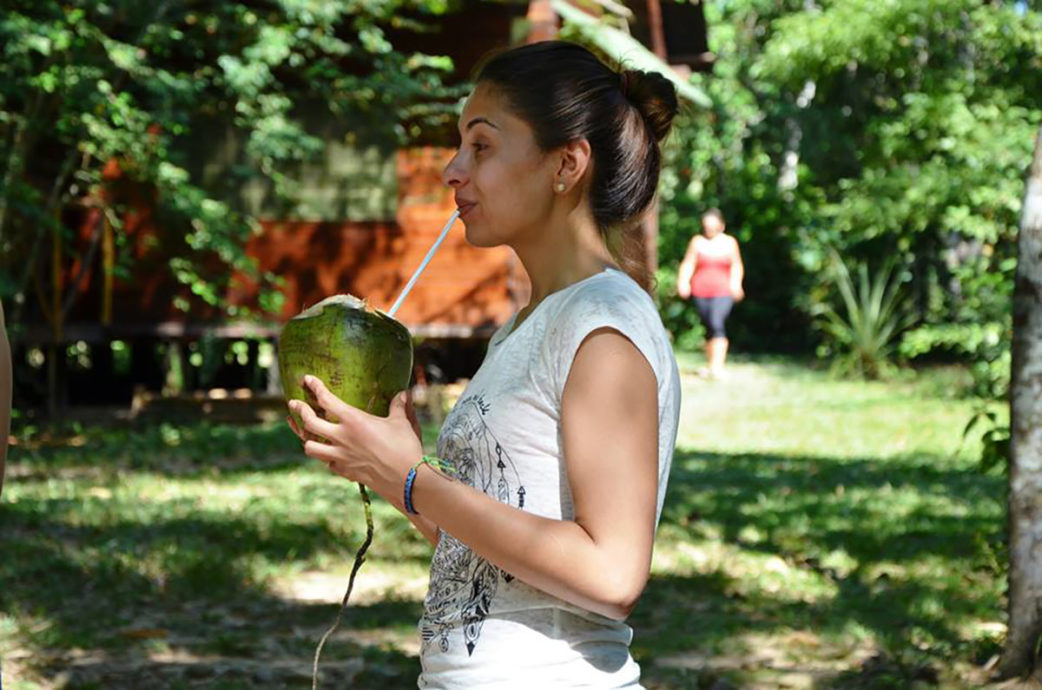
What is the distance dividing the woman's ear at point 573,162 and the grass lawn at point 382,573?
10.6ft

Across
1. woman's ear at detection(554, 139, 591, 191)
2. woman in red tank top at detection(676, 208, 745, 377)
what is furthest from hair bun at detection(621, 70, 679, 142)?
woman in red tank top at detection(676, 208, 745, 377)

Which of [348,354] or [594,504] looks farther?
[348,354]

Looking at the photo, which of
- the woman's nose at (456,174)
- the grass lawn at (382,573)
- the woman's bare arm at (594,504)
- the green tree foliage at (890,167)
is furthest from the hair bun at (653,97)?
the green tree foliage at (890,167)

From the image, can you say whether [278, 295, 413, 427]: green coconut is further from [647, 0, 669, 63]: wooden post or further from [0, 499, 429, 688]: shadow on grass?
[647, 0, 669, 63]: wooden post

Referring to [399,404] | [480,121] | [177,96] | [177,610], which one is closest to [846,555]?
[177,610]

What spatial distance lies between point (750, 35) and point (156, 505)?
1129 inches

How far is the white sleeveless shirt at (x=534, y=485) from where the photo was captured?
6.51ft

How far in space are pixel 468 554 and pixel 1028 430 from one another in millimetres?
2954

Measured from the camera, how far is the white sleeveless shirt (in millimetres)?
1983

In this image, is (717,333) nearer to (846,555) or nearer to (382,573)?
(846,555)

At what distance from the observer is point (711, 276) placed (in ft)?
60.0

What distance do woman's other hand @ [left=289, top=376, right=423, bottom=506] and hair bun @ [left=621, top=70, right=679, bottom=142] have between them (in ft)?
2.08

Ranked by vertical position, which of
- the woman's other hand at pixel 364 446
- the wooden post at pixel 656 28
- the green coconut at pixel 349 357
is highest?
the wooden post at pixel 656 28

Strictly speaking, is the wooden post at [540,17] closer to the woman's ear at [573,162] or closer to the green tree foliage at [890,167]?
the green tree foliage at [890,167]
